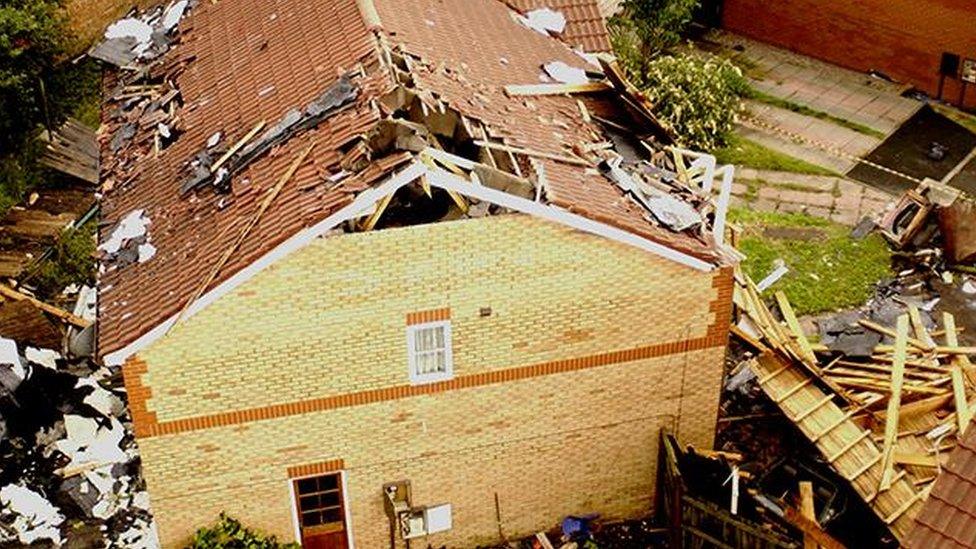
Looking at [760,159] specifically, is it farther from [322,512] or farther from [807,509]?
[322,512]

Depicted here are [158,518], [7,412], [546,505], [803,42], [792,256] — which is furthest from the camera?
[803,42]

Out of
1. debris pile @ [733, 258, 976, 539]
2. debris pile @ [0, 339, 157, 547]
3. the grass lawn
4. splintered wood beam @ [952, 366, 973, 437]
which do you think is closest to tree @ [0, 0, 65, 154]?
debris pile @ [0, 339, 157, 547]

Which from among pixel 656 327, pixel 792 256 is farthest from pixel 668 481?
pixel 792 256

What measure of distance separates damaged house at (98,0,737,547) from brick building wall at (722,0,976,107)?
1300cm

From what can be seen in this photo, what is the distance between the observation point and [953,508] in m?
10.1

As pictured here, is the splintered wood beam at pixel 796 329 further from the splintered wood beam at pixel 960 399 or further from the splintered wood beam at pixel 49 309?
the splintered wood beam at pixel 49 309

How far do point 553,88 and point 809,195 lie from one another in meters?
9.38

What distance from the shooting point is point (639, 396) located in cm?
1617

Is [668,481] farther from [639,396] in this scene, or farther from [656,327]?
[656,327]

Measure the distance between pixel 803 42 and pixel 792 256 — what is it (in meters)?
9.39

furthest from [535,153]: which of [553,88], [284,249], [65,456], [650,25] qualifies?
[650,25]

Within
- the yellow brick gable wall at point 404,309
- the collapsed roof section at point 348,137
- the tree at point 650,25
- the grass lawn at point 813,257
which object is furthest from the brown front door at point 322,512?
the tree at point 650,25

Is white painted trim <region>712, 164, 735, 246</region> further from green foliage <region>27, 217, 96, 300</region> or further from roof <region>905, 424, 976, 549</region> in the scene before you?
green foliage <region>27, 217, 96, 300</region>

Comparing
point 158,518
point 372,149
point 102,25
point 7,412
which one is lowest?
point 158,518
